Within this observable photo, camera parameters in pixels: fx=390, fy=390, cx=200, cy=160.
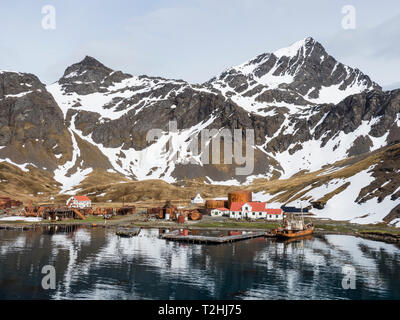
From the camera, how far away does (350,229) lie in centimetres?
11081

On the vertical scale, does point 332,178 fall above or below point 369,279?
above

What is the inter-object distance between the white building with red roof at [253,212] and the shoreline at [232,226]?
11.6 metres

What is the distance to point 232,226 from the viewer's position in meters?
120

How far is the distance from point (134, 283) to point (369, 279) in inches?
1359

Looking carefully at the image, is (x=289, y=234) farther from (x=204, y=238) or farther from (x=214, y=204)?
(x=214, y=204)

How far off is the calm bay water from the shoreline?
10307 millimetres

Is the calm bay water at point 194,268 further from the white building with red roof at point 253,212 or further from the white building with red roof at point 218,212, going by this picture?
the white building with red roof at point 218,212

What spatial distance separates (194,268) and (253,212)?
7927cm

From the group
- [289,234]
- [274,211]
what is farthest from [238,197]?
[289,234]

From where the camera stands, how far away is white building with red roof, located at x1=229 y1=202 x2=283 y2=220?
453 ft

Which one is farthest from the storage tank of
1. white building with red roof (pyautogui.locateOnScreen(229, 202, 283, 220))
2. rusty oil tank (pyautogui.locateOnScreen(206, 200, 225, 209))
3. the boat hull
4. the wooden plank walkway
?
the wooden plank walkway

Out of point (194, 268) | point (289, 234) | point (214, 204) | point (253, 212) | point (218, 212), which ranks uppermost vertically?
point (214, 204)
